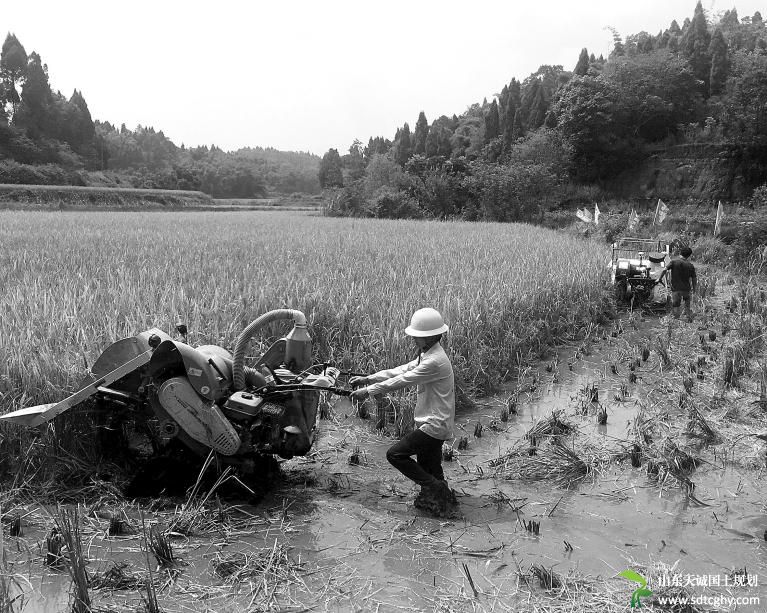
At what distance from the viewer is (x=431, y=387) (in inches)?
142

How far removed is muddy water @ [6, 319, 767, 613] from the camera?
2.74 m

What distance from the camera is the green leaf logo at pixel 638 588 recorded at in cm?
262

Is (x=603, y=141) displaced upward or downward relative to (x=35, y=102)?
downward

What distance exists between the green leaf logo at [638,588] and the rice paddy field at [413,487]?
1cm

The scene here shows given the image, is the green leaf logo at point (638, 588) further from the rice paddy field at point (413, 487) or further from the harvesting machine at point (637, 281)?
the harvesting machine at point (637, 281)

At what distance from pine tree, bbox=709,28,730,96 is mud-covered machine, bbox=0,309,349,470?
47.7 meters

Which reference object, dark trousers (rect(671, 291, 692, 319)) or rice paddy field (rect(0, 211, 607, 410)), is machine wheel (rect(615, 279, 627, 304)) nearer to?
rice paddy field (rect(0, 211, 607, 410))

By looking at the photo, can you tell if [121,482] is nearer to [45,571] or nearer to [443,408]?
[45,571]

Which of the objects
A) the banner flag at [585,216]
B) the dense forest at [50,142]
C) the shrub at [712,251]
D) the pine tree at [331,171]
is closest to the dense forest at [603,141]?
the banner flag at [585,216]

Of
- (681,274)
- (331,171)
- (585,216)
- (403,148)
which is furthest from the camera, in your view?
(331,171)

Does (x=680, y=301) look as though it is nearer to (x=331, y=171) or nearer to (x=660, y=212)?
(x=660, y=212)

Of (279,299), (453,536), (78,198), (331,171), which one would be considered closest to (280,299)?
(279,299)

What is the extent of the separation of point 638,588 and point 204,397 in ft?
7.83

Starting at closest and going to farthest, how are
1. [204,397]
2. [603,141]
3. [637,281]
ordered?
1. [204,397]
2. [637,281]
3. [603,141]
